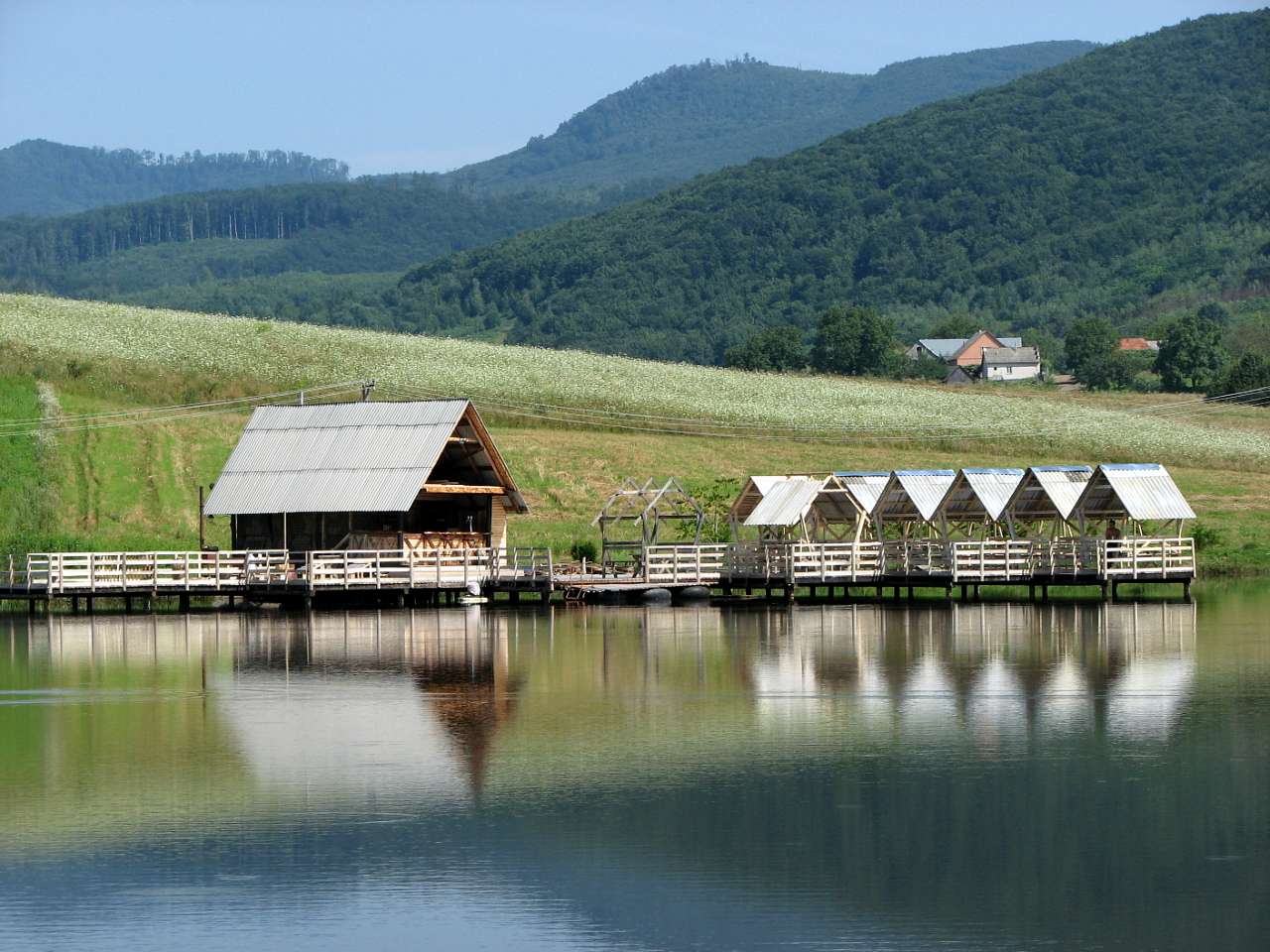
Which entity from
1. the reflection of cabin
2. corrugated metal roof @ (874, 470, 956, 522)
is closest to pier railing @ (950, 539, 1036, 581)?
corrugated metal roof @ (874, 470, 956, 522)

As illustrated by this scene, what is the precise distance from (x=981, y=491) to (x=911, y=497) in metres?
2.09

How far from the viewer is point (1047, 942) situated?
52.1ft

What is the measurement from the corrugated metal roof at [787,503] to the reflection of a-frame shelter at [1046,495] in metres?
5.81

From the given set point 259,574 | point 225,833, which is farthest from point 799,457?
point 225,833

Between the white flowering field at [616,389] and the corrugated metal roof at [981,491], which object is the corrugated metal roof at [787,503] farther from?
the white flowering field at [616,389]

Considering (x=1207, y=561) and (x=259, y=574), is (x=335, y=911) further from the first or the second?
(x=1207, y=561)

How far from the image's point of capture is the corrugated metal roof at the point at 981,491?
5659cm

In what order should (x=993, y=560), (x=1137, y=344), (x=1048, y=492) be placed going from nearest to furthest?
(x=993, y=560) → (x=1048, y=492) → (x=1137, y=344)

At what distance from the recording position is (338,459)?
57844 mm

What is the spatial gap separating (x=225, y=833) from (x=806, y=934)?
713cm

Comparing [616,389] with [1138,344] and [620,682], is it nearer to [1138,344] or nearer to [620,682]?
[620,682]

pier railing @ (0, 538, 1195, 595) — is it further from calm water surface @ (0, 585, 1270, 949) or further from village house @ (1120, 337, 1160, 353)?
village house @ (1120, 337, 1160, 353)

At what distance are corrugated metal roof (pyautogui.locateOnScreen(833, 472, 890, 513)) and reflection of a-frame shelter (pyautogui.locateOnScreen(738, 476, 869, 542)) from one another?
0.21 meters

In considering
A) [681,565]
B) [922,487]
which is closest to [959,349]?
[922,487]
